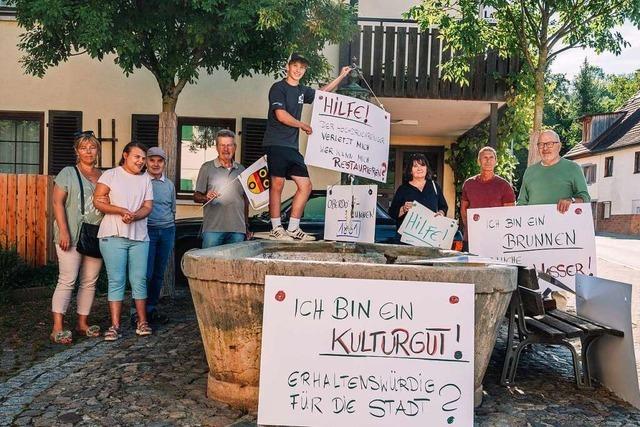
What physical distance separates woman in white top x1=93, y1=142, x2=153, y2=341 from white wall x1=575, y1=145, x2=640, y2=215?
114ft

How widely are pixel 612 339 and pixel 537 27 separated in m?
6.16

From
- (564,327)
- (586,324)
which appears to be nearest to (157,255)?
(564,327)

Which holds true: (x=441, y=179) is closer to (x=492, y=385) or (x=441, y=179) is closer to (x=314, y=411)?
(x=492, y=385)

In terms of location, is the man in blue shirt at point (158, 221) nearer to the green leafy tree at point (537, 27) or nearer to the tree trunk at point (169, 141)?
the tree trunk at point (169, 141)

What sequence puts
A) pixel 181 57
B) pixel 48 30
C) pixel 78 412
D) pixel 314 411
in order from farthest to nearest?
pixel 181 57 → pixel 48 30 → pixel 78 412 → pixel 314 411

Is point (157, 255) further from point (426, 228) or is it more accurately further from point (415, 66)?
point (415, 66)

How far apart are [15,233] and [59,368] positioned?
17.0ft

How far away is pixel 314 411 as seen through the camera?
3.49 meters

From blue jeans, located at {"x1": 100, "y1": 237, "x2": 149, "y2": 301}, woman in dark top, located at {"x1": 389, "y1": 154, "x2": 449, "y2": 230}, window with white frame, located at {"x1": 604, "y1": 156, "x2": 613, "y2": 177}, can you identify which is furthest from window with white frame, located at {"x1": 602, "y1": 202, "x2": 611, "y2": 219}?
blue jeans, located at {"x1": 100, "y1": 237, "x2": 149, "y2": 301}

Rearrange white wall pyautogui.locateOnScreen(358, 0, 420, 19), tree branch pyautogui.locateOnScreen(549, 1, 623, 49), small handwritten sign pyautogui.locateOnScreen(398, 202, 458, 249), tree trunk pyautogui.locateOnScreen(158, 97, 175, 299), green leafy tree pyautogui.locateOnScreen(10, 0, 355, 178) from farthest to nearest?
white wall pyautogui.locateOnScreen(358, 0, 420, 19) < tree branch pyautogui.locateOnScreen(549, 1, 623, 49) < tree trunk pyautogui.locateOnScreen(158, 97, 175, 299) < green leafy tree pyautogui.locateOnScreen(10, 0, 355, 178) < small handwritten sign pyautogui.locateOnScreen(398, 202, 458, 249)

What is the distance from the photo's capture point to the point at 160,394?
13.9 feet

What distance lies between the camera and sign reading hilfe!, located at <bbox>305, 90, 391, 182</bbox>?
5566 millimetres

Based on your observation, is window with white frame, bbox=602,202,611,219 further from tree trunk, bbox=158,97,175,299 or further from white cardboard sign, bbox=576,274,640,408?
white cardboard sign, bbox=576,274,640,408

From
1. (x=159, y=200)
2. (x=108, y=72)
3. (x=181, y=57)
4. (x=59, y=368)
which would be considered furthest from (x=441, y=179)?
(x=59, y=368)
